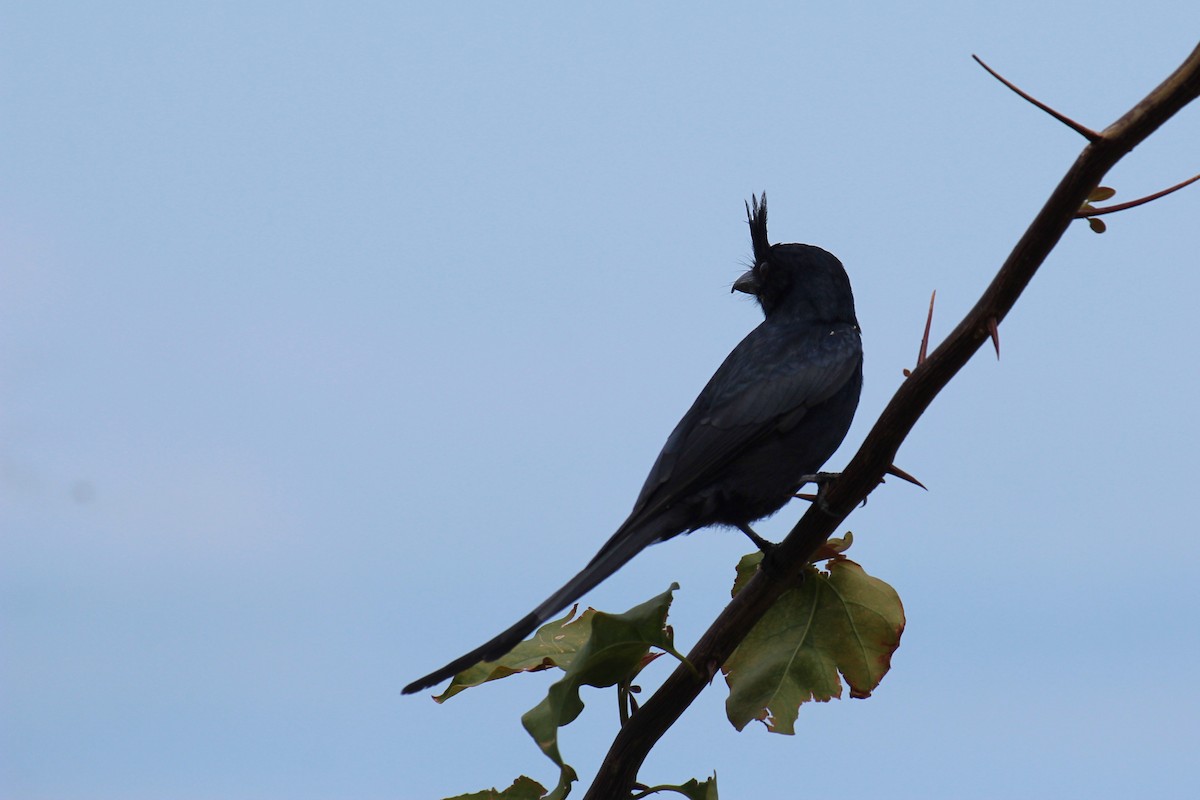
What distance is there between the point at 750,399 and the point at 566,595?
146 cm

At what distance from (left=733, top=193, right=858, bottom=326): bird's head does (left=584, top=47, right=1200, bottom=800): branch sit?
253 centimetres

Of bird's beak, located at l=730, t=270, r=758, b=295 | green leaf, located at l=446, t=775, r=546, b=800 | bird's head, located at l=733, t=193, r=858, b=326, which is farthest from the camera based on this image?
bird's beak, located at l=730, t=270, r=758, b=295

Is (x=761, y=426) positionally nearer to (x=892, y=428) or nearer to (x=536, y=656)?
(x=536, y=656)

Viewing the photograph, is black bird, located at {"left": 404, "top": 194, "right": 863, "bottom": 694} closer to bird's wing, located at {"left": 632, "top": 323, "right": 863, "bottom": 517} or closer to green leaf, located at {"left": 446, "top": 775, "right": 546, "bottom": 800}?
bird's wing, located at {"left": 632, "top": 323, "right": 863, "bottom": 517}

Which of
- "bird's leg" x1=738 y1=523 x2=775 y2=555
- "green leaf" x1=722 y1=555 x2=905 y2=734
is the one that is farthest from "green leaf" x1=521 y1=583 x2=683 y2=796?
"bird's leg" x1=738 y1=523 x2=775 y2=555

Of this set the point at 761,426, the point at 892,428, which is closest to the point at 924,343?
the point at 892,428

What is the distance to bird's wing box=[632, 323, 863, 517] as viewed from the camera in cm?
396

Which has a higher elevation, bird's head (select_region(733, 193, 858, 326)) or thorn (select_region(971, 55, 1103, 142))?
bird's head (select_region(733, 193, 858, 326))

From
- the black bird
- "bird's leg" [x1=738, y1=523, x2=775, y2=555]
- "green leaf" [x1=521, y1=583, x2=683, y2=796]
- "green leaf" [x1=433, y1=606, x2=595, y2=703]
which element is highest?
the black bird

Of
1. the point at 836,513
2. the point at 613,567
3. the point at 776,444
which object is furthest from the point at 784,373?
the point at 836,513

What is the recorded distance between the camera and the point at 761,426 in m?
4.15

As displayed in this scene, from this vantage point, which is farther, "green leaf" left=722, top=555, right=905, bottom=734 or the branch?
"green leaf" left=722, top=555, right=905, bottom=734

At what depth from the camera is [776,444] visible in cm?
419

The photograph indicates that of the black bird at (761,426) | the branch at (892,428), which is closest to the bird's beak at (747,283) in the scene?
the black bird at (761,426)
